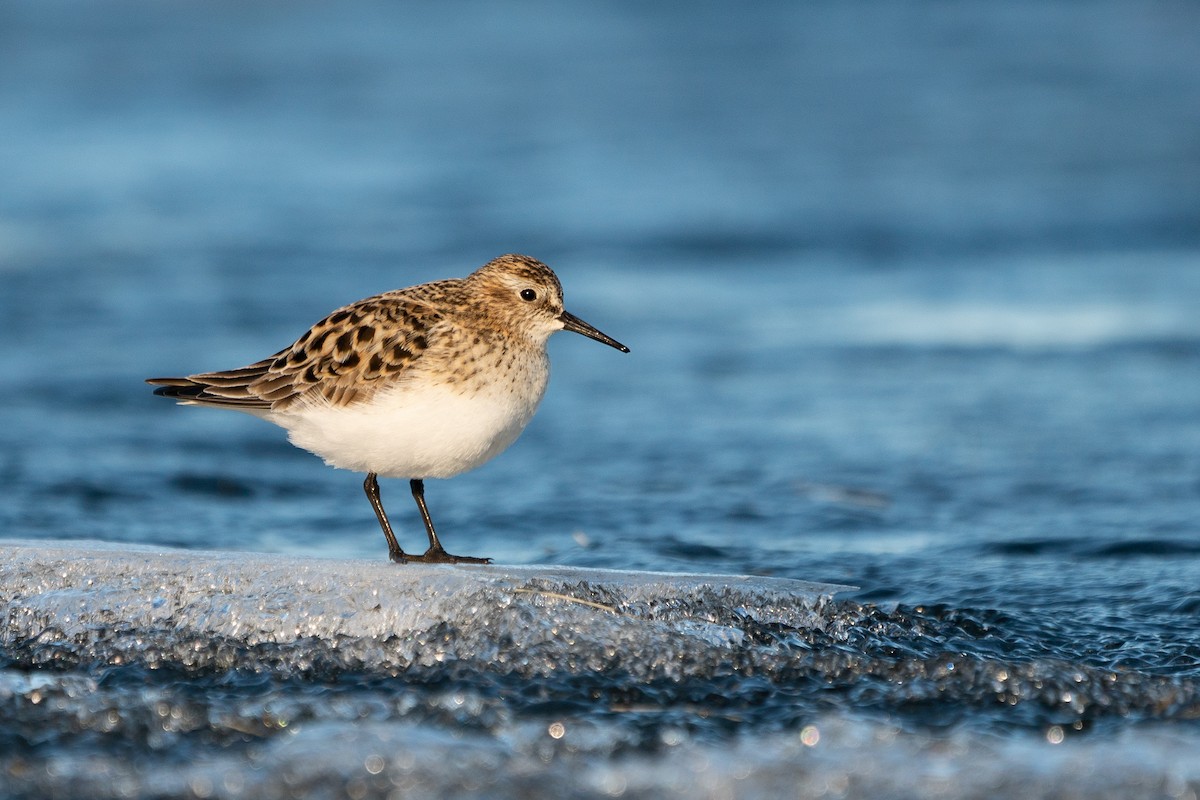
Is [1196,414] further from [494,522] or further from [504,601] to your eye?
[504,601]

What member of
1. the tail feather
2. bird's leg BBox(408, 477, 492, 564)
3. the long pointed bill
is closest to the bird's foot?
bird's leg BBox(408, 477, 492, 564)

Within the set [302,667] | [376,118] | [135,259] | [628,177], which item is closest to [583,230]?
[628,177]

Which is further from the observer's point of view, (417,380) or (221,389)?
(221,389)

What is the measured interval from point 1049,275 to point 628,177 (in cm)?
524

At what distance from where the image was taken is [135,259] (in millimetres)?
13008

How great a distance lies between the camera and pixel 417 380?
16.9 feet

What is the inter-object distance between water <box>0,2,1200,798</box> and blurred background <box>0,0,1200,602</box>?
5cm

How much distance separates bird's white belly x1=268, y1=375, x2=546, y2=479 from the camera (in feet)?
16.8

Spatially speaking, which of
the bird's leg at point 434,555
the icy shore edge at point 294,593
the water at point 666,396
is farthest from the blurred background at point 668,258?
the icy shore edge at point 294,593

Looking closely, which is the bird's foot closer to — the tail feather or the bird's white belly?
the bird's white belly

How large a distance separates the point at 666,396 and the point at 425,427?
175 inches

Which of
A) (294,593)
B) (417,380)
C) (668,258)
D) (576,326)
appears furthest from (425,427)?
(668,258)

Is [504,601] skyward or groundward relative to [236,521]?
skyward

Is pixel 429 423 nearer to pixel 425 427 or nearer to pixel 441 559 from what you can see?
pixel 425 427
